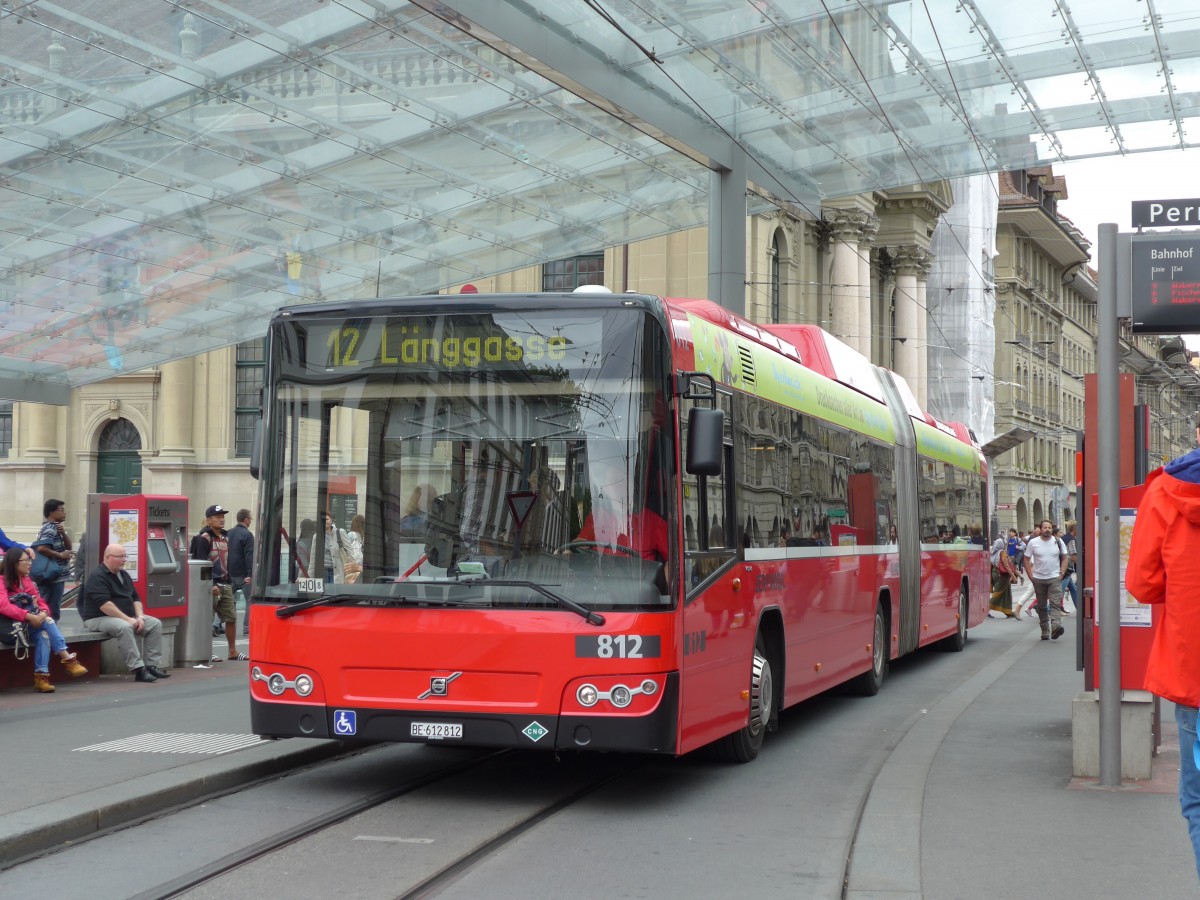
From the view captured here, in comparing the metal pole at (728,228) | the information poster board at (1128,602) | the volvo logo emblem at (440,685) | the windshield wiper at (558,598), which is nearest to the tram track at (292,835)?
the volvo logo emblem at (440,685)

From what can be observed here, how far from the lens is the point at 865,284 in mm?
51781

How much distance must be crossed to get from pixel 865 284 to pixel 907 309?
5.75m

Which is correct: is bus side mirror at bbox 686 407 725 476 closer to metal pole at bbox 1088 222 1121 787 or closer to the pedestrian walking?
metal pole at bbox 1088 222 1121 787

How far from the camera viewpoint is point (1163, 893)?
6.28m

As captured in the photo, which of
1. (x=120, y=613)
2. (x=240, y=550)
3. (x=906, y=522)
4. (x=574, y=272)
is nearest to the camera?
(x=120, y=613)

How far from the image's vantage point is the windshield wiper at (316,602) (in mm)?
8430

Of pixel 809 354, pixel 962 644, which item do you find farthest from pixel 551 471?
pixel 962 644

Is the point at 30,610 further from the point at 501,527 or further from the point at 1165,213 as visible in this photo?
the point at 1165,213

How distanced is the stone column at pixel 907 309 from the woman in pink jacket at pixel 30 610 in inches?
1768

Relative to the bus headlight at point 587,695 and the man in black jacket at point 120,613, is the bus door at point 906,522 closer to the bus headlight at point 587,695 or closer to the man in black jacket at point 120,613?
the man in black jacket at point 120,613

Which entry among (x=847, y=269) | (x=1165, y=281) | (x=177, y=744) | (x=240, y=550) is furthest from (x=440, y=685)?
(x=847, y=269)

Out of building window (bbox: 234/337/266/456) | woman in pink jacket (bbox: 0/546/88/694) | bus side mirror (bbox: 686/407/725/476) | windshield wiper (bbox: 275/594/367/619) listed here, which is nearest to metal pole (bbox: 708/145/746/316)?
woman in pink jacket (bbox: 0/546/88/694)

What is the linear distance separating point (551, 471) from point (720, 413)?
936mm

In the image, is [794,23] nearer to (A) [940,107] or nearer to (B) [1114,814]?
(A) [940,107]
